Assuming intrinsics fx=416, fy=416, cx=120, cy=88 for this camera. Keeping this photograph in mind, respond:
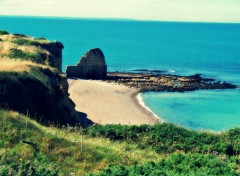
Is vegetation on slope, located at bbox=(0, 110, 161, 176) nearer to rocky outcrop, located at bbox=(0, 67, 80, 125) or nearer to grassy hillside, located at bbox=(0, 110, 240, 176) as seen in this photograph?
grassy hillside, located at bbox=(0, 110, 240, 176)

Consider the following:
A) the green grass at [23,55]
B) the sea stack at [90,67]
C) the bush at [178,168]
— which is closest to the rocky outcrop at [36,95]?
the green grass at [23,55]

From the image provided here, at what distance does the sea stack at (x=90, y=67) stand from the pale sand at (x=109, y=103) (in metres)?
5.07

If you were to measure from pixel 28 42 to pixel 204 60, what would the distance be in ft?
255

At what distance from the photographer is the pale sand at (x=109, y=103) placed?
4933 cm

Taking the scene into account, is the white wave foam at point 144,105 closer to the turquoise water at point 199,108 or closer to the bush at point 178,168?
the turquoise water at point 199,108

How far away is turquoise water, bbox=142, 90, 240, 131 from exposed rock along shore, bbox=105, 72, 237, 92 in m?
2.77

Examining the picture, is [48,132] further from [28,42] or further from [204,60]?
[204,60]

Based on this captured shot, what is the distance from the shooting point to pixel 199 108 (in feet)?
198

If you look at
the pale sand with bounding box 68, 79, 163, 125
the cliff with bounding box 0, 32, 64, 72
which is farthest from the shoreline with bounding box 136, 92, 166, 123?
the cliff with bounding box 0, 32, 64, 72

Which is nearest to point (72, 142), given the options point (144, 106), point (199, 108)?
point (144, 106)

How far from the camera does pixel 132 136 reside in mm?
25500

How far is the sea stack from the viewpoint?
257ft

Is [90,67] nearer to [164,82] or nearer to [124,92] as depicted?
[164,82]

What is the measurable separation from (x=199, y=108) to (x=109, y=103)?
13.2 meters
